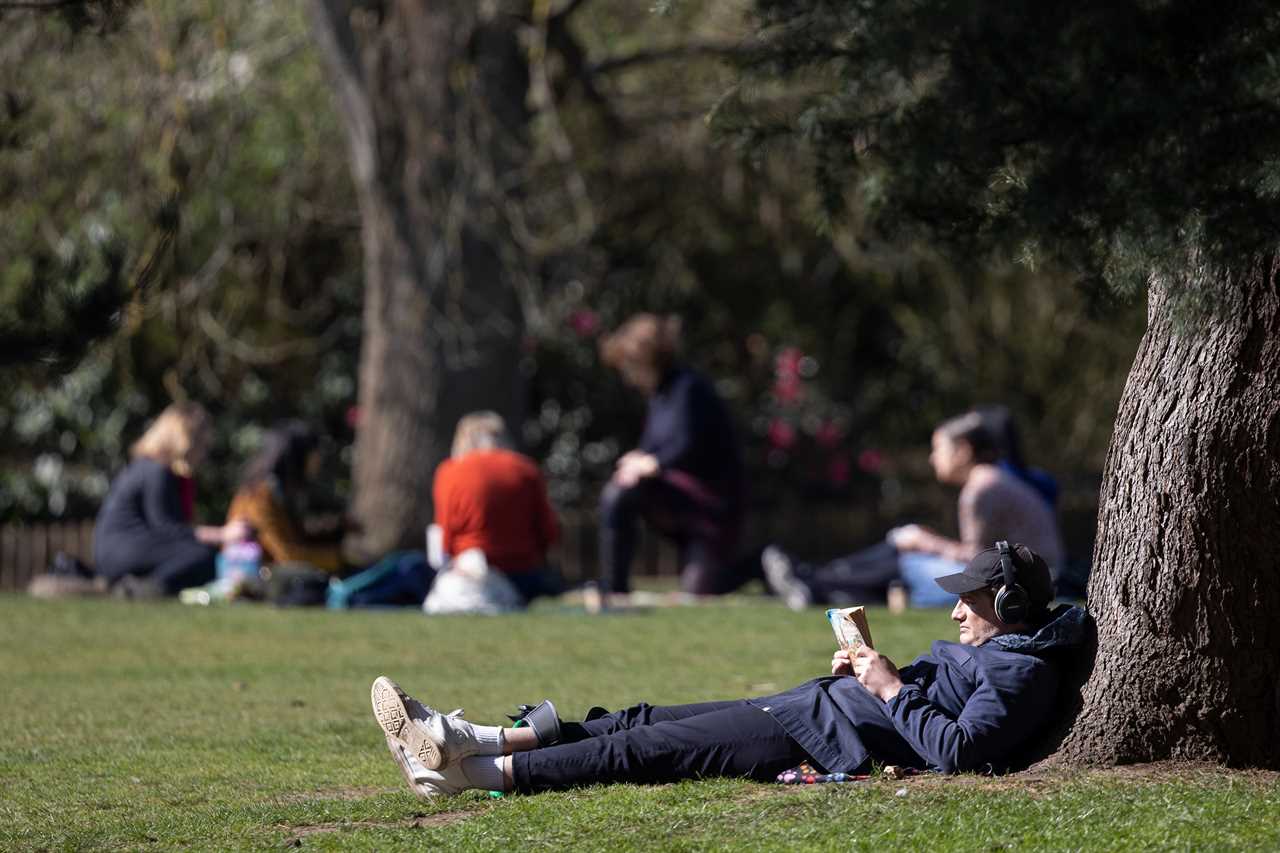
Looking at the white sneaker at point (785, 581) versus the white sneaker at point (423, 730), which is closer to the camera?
the white sneaker at point (423, 730)

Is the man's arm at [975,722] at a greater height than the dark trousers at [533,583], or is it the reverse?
the dark trousers at [533,583]

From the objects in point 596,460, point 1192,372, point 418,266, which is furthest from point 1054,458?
point 1192,372

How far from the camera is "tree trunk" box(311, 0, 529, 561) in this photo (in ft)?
51.8

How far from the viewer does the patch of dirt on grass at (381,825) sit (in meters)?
5.64

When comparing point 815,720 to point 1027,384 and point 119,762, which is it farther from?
point 1027,384

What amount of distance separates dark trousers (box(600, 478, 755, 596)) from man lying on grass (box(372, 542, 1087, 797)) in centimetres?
723

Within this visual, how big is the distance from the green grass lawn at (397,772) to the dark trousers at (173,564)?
137cm

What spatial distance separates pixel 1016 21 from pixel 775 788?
253 centimetres

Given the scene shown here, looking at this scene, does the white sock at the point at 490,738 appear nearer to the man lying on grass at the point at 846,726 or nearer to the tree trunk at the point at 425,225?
the man lying on grass at the point at 846,726

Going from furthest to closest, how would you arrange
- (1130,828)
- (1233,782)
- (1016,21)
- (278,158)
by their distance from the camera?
(278,158) → (1233,782) → (1130,828) → (1016,21)

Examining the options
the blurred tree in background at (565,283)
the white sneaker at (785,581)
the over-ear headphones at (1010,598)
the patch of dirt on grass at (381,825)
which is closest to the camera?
the patch of dirt on grass at (381,825)

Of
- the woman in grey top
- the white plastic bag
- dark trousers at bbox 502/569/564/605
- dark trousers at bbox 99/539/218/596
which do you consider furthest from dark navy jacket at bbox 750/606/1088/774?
dark trousers at bbox 99/539/218/596

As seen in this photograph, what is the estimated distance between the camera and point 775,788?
234 inches

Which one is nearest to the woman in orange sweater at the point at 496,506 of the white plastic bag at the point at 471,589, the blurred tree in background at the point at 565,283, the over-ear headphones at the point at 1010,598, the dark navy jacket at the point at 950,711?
the white plastic bag at the point at 471,589
